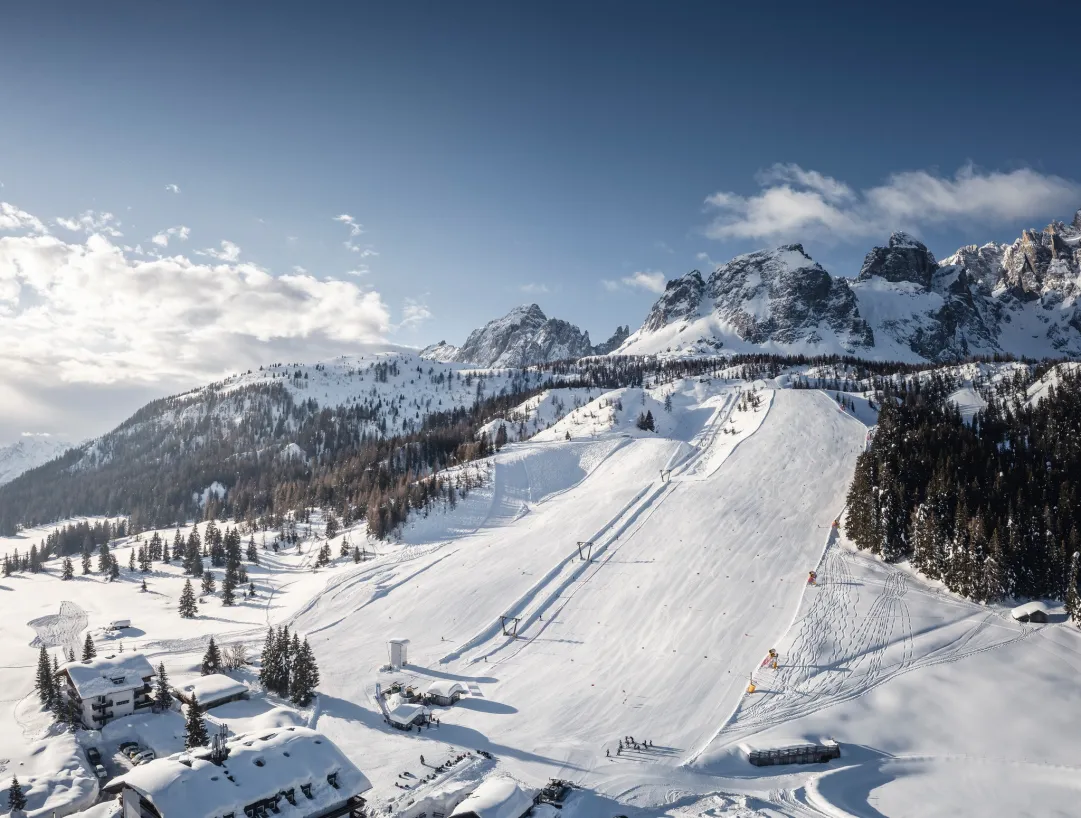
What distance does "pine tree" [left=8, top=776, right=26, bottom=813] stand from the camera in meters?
35.1

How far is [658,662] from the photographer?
5641 centimetres

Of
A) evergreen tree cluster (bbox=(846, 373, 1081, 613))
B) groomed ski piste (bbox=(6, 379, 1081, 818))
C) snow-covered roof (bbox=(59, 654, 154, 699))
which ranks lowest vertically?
groomed ski piste (bbox=(6, 379, 1081, 818))

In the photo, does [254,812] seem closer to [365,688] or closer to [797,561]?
[365,688]

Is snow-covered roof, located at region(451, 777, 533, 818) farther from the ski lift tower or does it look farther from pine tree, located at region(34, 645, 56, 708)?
pine tree, located at region(34, 645, 56, 708)

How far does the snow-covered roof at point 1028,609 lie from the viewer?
2350 inches

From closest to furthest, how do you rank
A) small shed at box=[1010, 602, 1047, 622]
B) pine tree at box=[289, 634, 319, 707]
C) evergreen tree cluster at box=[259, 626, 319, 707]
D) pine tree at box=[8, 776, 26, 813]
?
1. pine tree at box=[8, 776, 26, 813]
2. pine tree at box=[289, 634, 319, 707]
3. evergreen tree cluster at box=[259, 626, 319, 707]
4. small shed at box=[1010, 602, 1047, 622]

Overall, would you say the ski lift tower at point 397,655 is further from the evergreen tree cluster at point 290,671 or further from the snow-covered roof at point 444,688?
the evergreen tree cluster at point 290,671

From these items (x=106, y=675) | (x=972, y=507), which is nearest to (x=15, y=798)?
(x=106, y=675)

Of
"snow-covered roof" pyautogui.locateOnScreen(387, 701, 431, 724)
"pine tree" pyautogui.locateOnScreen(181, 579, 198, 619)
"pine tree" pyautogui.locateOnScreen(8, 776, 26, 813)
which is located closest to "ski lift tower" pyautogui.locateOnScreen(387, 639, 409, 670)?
"snow-covered roof" pyautogui.locateOnScreen(387, 701, 431, 724)

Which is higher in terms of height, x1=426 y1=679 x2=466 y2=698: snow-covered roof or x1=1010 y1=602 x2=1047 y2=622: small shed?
x1=1010 y1=602 x2=1047 y2=622: small shed

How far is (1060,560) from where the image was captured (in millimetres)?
63688

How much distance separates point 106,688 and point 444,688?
25116 millimetres

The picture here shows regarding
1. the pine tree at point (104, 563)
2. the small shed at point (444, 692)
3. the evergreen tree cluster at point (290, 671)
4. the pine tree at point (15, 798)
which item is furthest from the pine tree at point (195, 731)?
the pine tree at point (104, 563)

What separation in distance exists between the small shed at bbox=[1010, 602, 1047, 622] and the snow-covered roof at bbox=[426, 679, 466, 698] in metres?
52.0
